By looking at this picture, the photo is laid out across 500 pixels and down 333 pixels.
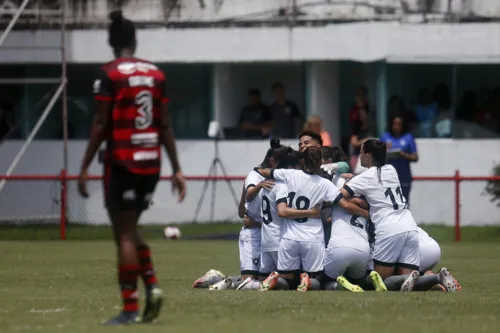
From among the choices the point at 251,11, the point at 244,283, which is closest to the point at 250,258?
the point at 244,283

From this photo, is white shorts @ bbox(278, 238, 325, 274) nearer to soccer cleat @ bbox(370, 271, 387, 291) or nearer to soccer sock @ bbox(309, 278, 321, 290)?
soccer sock @ bbox(309, 278, 321, 290)

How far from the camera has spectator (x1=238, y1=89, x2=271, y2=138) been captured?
96.5ft

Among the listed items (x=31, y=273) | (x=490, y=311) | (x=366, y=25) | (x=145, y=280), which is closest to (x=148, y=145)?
(x=145, y=280)

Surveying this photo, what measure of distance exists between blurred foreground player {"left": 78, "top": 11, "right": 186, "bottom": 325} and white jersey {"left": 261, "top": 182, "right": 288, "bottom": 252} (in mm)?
4611

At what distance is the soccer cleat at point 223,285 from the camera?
45.7 feet

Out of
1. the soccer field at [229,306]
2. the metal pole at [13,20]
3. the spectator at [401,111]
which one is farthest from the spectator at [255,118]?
the soccer field at [229,306]

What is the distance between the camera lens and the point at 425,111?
2920 centimetres

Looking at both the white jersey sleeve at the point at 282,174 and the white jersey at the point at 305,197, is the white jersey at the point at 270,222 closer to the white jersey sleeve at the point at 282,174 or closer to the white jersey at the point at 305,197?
the white jersey sleeve at the point at 282,174

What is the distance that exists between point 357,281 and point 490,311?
3191 mm

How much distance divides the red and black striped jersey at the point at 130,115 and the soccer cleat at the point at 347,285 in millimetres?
4242

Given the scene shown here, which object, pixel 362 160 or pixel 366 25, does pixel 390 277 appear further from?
pixel 366 25

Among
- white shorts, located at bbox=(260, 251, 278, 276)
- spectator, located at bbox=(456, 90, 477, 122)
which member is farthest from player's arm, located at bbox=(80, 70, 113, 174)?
spectator, located at bbox=(456, 90, 477, 122)

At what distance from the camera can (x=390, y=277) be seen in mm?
13961

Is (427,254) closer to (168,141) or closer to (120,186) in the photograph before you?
(168,141)
